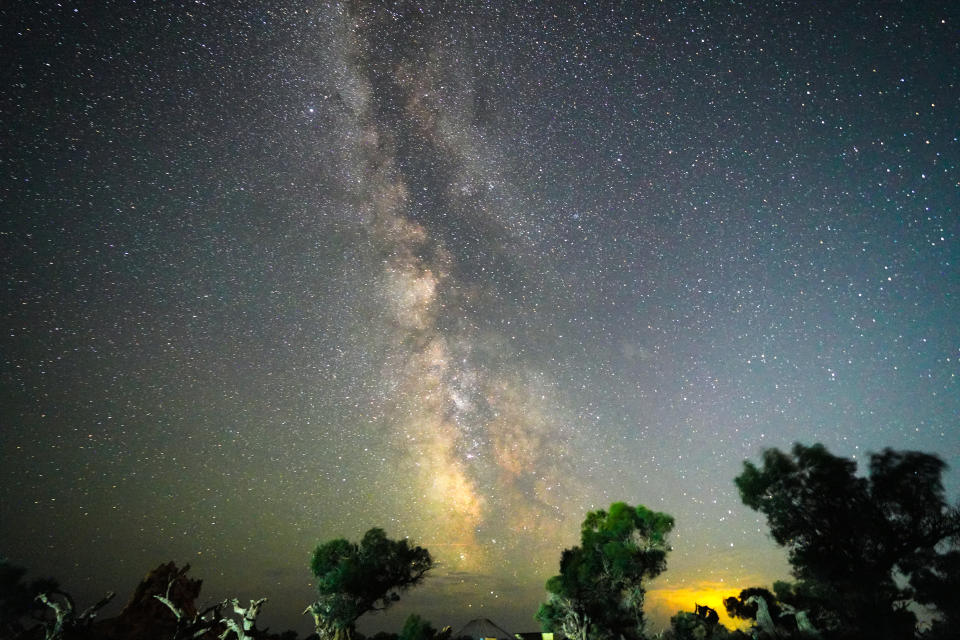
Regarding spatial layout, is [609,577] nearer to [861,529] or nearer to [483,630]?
[861,529]

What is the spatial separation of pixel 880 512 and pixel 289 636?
164 ft

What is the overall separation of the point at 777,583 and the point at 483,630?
41.9 metres

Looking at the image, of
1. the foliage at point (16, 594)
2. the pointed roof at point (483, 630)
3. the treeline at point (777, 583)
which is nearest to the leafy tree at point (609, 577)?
the treeline at point (777, 583)

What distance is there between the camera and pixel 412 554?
1665 inches

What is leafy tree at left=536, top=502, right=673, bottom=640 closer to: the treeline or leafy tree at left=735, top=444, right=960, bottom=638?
the treeline

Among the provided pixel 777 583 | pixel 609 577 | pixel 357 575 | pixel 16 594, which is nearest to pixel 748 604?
pixel 777 583

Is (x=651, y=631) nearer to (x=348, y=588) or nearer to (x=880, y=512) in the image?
(x=880, y=512)

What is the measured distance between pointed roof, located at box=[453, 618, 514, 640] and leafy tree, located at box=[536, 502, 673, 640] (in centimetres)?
2770

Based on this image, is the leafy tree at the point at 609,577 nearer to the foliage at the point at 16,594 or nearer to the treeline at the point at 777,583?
the treeline at the point at 777,583

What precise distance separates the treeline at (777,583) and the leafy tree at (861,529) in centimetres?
6

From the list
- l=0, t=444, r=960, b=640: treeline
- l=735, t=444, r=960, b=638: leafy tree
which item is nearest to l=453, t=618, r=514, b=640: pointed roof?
l=0, t=444, r=960, b=640: treeline

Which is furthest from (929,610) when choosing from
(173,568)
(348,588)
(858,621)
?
(173,568)

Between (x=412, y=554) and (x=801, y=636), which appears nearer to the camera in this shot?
(x=801, y=636)

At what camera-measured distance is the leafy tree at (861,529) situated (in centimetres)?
2667
